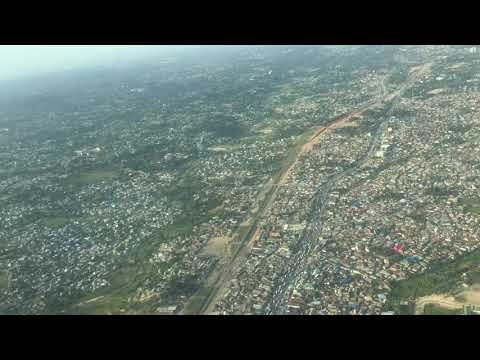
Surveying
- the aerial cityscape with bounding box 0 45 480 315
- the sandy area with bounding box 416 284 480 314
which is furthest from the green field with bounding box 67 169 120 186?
the sandy area with bounding box 416 284 480 314

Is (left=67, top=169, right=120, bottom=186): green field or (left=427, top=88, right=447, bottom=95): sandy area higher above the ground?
(left=427, top=88, right=447, bottom=95): sandy area

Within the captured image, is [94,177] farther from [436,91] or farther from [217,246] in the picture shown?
[436,91]

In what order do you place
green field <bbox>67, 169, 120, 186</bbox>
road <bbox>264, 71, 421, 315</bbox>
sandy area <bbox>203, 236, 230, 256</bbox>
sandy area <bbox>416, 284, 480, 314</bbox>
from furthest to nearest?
green field <bbox>67, 169, 120, 186</bbox>
sandy area <bbox>203, 236, 230, 256</bbox>
road <bbox>264, 71, 421, 315</bbox>
sandy area <bbox>416, 284, 480, 314</bbox>

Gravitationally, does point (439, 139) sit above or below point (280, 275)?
above

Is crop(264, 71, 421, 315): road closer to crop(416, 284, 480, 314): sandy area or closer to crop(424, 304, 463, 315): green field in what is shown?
crop(416, 284, 480, 314): sandy area

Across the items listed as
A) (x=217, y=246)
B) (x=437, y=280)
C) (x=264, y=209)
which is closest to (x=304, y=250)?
(x=217, y=246)

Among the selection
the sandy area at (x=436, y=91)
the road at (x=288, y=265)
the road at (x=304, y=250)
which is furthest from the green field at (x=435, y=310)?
the sandy area at (x=436, y=91)

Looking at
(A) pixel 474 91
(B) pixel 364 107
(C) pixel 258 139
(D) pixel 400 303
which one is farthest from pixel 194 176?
(A) pixel 474 91
